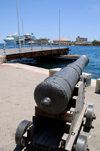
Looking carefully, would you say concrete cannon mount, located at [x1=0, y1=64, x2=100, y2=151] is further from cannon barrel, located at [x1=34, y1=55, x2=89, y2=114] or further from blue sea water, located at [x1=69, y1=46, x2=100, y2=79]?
blue sea water, located at [x1=69, y1=46, x2=100, y2=79]

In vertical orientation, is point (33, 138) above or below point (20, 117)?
above

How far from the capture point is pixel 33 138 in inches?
109

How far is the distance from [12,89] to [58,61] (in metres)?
21.0

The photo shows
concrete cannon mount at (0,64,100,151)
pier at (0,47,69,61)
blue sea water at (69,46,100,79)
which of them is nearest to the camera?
concrete cannon mount at (0,64,100,151)

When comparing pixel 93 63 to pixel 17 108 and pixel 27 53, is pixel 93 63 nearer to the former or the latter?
pixel 27 53

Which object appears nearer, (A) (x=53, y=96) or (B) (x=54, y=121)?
(A) (x=53, y=96)

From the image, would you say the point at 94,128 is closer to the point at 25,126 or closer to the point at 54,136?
the point at 54,136

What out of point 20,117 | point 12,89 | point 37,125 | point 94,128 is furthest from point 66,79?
point 12,89

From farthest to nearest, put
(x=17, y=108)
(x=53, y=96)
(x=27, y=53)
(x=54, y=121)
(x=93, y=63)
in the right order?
(x=93, y=63)
(x=27, y=53)
(x=17, y=108)
(x=54, y=121)
(x=53, y=96)

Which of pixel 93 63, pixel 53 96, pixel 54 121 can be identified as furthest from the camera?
pixel 93 63

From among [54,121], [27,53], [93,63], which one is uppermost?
[27,53]

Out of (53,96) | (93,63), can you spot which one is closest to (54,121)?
(53,96)

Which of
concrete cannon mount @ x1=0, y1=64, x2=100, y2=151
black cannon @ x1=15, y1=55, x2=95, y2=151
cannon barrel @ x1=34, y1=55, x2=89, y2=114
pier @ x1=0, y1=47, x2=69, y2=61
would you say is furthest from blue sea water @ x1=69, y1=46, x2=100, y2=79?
cannon barrel @ x1=34, y1=55, x2=89, y2=114

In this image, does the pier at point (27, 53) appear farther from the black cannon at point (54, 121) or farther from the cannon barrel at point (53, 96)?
the cannon barrel at point (53, 96)
